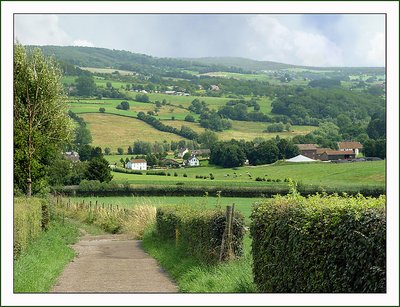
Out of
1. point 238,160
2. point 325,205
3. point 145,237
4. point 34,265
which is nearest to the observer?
point 325,205

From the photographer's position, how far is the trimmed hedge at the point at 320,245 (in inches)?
294

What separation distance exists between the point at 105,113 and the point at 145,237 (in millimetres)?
73709

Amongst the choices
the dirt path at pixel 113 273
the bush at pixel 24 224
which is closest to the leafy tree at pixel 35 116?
the dirt path at pixel 113 273

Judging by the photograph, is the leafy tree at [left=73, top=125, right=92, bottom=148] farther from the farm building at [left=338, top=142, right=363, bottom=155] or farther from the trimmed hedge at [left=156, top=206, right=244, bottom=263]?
the trimmed hedge at [left=156, top=206, right=244, bottom=263]

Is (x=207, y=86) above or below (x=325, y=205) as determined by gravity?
above

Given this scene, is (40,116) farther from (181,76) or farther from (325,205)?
(181,76)

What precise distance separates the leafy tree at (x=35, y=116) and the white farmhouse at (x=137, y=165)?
34.1 metres

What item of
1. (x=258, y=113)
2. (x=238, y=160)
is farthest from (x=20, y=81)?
(x=258, y=113)

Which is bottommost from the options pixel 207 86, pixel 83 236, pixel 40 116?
pixel 83 236

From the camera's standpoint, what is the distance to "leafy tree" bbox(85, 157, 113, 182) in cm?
5790

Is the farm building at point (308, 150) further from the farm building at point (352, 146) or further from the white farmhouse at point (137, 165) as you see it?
the white farmhouse at point (137, 165)

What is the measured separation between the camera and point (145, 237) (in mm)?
29359

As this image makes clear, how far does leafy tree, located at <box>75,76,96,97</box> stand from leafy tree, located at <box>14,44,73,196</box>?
61.7 meters

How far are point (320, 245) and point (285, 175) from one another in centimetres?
5933
